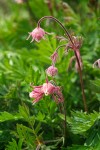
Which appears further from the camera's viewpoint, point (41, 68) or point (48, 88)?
point (41, 68)

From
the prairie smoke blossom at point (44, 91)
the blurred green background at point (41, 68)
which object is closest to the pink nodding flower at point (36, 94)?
the prairie smoke blossom at point (44, 91)

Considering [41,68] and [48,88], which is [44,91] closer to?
[48,88]

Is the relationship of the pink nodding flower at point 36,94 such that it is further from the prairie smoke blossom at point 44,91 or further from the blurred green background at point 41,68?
the blurred green background at point 41,68

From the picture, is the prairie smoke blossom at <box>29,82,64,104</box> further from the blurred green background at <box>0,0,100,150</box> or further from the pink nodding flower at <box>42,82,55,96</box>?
the blurred green background at <box>0,0,100,150</box>

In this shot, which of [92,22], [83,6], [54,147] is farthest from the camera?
Answer: [83,6]

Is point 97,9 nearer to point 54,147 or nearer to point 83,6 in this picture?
point 83,6

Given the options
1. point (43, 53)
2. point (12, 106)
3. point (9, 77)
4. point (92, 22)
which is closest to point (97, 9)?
point (92, 22)

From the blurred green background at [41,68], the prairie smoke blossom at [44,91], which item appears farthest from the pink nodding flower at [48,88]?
the blurred green background at [41,68]

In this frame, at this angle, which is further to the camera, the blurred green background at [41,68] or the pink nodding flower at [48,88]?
the blurred green background at [41,68]

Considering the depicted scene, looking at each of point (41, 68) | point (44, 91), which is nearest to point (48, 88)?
point (44, 91)

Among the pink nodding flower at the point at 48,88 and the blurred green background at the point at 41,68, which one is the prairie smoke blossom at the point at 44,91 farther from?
the blurred green background at the point at 41,68

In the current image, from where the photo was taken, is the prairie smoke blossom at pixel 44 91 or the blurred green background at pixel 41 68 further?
the blurred green background at pixel 41 68
